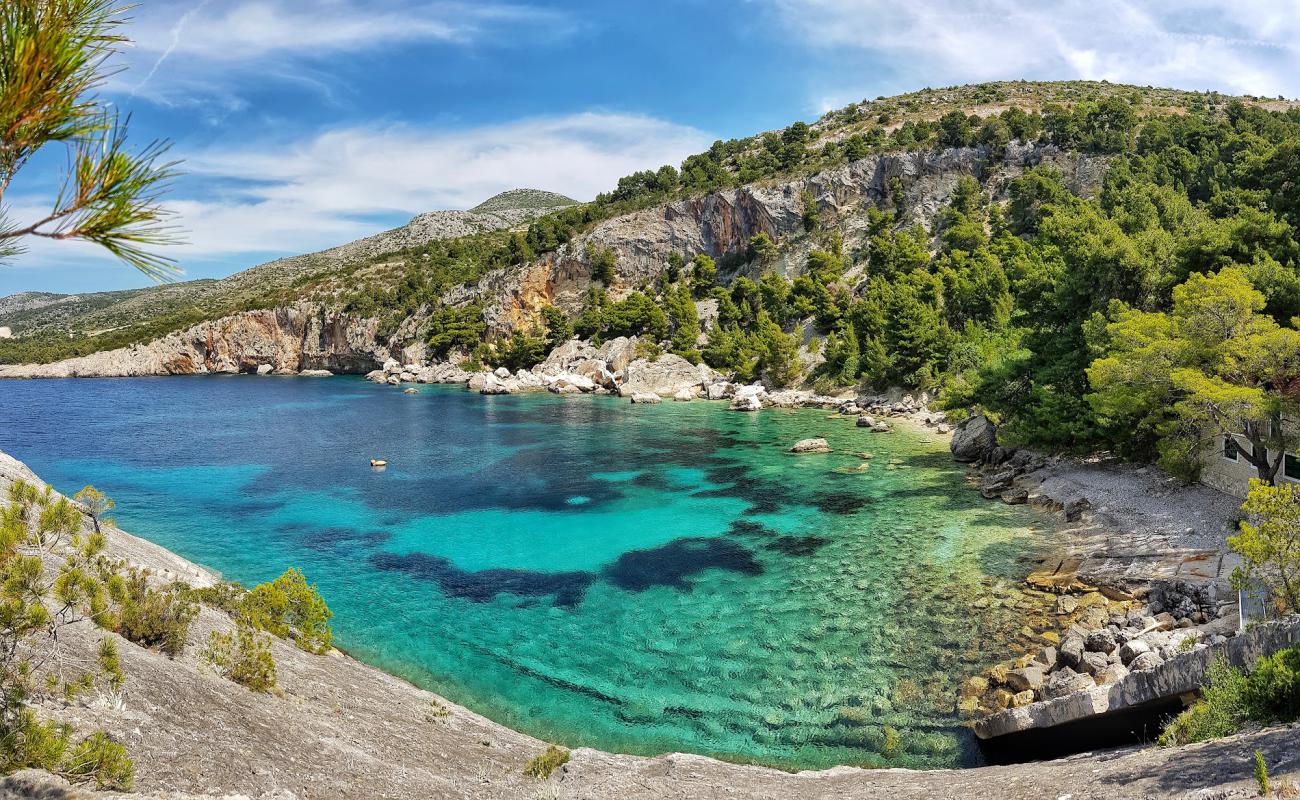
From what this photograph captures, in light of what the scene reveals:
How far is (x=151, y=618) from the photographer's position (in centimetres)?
732

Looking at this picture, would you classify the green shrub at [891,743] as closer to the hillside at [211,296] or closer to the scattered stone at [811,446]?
the scattered stone at [811,446]

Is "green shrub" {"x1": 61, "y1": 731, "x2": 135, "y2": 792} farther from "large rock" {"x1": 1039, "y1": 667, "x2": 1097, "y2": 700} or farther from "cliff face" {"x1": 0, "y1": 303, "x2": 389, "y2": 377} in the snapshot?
"cliff face" {"x1": 0, "y1": 303, "x2": 389, "y2": 377}

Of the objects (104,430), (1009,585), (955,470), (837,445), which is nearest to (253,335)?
(104,430)

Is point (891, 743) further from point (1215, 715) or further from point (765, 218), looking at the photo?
point (765, 218)

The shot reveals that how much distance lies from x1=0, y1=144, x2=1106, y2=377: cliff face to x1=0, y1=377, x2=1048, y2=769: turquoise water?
4697 centimetres

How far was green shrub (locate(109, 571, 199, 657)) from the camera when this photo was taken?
23.6ft

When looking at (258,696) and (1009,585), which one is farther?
(1009,585)

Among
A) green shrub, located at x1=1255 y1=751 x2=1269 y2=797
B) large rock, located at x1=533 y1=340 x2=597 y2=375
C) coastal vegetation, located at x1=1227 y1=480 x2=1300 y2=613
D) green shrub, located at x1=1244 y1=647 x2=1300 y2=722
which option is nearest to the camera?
green shrub, located at x1=1255 y1=751 x2=1269 y2=797

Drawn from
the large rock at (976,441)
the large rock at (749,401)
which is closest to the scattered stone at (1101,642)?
the large rock at (976,441)

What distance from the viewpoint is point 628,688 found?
40.7ft

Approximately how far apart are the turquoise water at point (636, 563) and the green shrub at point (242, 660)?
4863 mm

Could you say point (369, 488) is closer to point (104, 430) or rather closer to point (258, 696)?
point (258, 696)

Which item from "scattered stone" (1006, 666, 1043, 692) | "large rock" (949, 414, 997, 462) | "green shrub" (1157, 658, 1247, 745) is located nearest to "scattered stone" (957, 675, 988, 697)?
"scattered stone" (1006, 666, 1043, 692)

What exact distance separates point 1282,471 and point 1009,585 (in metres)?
8.55
